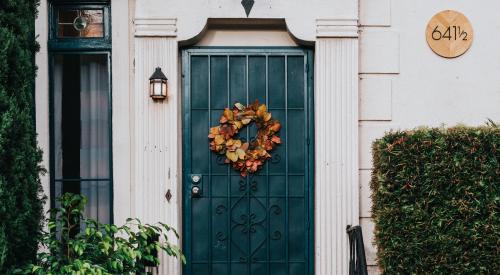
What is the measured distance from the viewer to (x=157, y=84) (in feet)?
16.3

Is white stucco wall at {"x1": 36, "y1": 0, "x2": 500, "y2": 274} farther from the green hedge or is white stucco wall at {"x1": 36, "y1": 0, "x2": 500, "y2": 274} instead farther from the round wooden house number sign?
the green hedge

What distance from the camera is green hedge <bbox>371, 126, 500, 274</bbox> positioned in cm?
437

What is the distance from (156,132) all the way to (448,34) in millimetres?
2914

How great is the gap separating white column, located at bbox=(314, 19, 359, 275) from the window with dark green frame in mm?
2011

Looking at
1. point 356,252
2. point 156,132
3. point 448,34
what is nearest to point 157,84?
point 156,132

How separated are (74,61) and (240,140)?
1774 millimetres

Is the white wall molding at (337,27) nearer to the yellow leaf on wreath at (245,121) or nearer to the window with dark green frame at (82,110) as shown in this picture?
the yellow leaf on wreath at (245,121)

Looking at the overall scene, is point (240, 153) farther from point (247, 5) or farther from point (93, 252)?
point (93, 252)

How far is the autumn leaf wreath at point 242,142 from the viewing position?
5.20 m

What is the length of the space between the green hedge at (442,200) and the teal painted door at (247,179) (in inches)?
40.2

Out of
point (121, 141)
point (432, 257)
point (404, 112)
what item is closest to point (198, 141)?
point (121, 141)

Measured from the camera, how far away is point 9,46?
3.95 metres

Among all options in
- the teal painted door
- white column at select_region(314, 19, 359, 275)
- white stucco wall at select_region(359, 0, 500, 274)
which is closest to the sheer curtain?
the teal painted door

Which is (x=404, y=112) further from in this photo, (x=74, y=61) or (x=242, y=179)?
(x=74, y=61)
